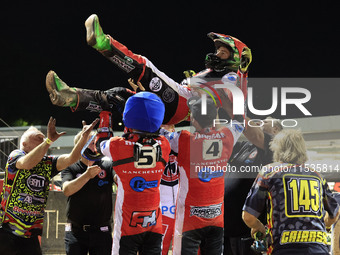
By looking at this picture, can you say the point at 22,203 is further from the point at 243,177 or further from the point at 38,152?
the point at 243,177

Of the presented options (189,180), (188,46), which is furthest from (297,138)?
(188,46)

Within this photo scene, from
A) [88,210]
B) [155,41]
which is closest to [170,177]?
[88,210]

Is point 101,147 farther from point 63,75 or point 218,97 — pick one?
point 63,75

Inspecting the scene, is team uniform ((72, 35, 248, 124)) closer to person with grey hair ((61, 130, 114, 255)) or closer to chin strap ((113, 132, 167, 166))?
chin strap ((113, 132, 167, 166))

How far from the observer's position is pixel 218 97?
4.77 meters

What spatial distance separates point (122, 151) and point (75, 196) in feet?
5.45

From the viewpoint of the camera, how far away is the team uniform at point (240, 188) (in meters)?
5.03

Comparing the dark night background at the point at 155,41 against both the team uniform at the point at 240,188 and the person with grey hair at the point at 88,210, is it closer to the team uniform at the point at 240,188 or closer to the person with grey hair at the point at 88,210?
the team uniform at the point at 240,188

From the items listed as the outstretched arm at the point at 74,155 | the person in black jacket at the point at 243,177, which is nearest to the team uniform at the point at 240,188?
the person in black jacket at the point at 243,177

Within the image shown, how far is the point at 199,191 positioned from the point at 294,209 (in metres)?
0.97

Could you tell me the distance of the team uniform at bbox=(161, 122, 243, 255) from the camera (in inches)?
170

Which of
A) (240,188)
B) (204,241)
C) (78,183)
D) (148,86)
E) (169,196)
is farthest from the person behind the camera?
(169,196)

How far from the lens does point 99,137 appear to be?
4176mm

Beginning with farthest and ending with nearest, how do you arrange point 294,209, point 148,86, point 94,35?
point 148,86
point 94,35
point 294,209
